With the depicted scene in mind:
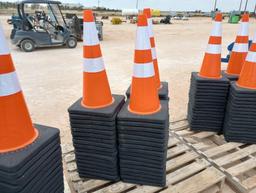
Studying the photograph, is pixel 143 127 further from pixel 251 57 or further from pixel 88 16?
pixel 251 57

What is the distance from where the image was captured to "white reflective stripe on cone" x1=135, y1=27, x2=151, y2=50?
229cm

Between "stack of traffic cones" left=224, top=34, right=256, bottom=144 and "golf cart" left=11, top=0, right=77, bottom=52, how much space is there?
9.75 meters

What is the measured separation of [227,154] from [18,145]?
2.61 metres

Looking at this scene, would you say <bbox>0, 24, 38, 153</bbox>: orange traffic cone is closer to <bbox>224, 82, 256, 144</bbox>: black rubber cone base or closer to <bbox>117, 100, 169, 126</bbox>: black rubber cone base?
<bbox>117, 100, 169, 126</bbox>: black rubber cone base

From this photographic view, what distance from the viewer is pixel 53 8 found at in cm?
1126

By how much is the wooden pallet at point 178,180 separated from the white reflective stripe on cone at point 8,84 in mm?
1285

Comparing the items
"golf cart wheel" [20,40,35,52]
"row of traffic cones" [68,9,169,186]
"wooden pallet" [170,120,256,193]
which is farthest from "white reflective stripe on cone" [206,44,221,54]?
"golf cart wheel" [20,40,35,52]

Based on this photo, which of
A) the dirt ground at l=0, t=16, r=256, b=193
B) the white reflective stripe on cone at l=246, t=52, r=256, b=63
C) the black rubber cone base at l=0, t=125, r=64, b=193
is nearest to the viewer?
the black rubber cone base at l=0, t=125, r=64, b=193

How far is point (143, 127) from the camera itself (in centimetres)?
226

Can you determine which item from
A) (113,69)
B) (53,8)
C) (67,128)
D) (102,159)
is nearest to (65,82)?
(113,69)

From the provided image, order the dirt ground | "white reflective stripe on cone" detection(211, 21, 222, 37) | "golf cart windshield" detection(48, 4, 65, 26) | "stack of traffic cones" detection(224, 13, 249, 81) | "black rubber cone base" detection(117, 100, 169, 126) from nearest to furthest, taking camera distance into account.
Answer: "black rubber cone base" detection(117, 100, 169, 126), "white reflective stripe on cone" detection(211, 21, 222, 37), "stack of traffic cones" detection(224, 13, 249, 81), the dirt ground, "golf cart windshield" detection(48, 4, 65, 26)

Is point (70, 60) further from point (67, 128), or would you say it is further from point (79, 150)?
point (79, 150)

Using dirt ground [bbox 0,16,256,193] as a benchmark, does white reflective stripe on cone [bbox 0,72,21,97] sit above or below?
above

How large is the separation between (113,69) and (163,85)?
4.86 meters
